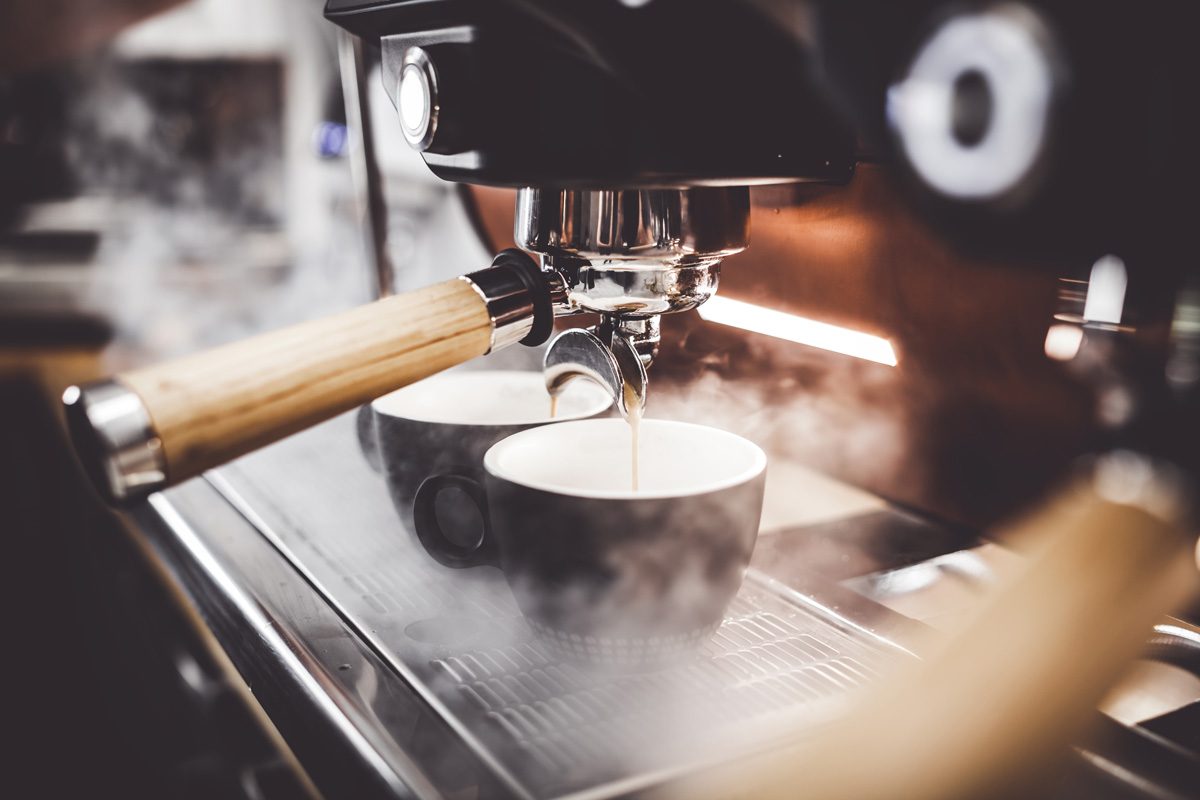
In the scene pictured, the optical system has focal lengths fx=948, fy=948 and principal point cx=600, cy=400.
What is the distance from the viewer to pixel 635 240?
0.43 meters

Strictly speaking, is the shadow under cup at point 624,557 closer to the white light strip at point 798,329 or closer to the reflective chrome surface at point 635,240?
the reflective chrome surface at point 635,240

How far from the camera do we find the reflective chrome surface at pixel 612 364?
0.46m

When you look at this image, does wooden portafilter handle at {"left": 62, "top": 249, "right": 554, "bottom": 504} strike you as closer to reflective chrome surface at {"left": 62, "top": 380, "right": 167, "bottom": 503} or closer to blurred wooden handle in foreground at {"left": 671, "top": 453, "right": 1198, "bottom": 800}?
reflective chrome surface at {"left": 62, "top": 380, "right": 167, "bottom": 503}

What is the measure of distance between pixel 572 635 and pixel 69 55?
7.39ft

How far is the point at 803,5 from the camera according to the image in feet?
0.97

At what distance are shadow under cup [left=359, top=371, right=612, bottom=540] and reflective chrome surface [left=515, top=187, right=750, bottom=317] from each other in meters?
0.09

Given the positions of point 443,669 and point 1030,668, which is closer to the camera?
point 1030,668

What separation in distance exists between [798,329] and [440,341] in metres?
0.33

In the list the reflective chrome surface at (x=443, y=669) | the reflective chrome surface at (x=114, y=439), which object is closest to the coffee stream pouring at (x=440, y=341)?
the reflective chrome surface at (x=114, y=439)

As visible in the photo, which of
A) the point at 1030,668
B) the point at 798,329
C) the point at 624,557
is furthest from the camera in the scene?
the point at 798,329

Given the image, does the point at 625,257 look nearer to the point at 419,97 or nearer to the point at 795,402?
the point at 419,97

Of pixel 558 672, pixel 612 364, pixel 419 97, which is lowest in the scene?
pixel 558 672

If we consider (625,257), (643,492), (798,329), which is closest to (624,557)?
(643,492)

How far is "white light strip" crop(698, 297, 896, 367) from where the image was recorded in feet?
2.00
